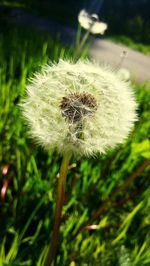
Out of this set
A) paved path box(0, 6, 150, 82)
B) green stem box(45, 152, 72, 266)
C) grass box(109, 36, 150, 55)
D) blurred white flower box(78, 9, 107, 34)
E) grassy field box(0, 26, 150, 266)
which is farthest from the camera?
grass box(109, 36, 150, 55)

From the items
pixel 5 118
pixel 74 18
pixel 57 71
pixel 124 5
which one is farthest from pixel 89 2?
pixel 57 71

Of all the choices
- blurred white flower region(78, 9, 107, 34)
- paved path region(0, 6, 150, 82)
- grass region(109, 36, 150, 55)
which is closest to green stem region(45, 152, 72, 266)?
blurred white flower region(78, 9, 107, 34)

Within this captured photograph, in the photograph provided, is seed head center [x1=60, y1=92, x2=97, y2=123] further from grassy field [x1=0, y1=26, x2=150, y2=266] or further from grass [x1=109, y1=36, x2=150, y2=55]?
grass [x1=109, y1=36, x2=150, y2=55]

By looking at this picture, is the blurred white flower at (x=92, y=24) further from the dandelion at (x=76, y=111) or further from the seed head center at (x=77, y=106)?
the seed head center at (x=77, y=106)

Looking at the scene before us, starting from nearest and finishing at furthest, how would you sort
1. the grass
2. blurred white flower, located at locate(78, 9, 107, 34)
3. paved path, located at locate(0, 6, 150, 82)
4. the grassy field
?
1. the grassy field
2. blurred white flower, located at locate(78, 9, 107, 34)
3. paved path, located at locate(0, 6, 150, 82)
4. the grass

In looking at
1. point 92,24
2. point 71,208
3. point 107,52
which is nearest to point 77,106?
point 71,208

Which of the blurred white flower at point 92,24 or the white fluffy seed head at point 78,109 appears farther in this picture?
the blurred white flower at point 92,24

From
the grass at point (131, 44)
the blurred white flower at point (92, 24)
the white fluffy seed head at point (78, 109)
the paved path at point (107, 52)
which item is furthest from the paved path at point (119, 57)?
the white fluffy seed head at point (78, 109)
